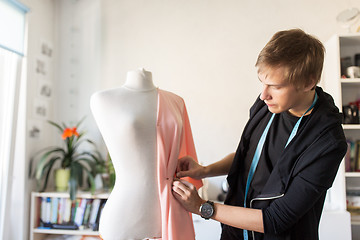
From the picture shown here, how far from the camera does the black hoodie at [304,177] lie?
1.03 meters

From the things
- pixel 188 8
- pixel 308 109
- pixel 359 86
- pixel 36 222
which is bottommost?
pixel 36 222

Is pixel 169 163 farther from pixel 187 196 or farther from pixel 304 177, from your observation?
pixel 304 177

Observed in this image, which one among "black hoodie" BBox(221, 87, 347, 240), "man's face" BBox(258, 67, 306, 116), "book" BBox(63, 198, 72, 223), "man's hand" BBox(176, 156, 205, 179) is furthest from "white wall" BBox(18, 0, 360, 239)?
"man's face" BBox(258, 67, 306, 116)

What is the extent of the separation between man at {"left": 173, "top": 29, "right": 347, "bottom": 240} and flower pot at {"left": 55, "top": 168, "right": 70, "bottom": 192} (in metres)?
1.75

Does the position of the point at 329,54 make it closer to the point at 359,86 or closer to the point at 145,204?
the point at 359,86

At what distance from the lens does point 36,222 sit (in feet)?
8.49

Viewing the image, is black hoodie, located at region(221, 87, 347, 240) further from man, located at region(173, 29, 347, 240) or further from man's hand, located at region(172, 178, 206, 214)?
man's hand, located at region(172, 178, 206, 214)

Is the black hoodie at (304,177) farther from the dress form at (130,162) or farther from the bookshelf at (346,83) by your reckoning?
the bookshelf at (346,83)

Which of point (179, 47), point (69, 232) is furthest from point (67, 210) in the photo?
point (179, 47)

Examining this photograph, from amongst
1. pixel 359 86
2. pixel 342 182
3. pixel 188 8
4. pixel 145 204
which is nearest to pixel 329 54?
pixel 359 86

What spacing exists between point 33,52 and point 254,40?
205 centimetres

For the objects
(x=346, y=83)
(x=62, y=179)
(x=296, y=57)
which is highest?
(x=346, y=83)

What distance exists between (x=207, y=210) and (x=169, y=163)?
23 centimetres

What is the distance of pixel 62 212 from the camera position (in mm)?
2572
